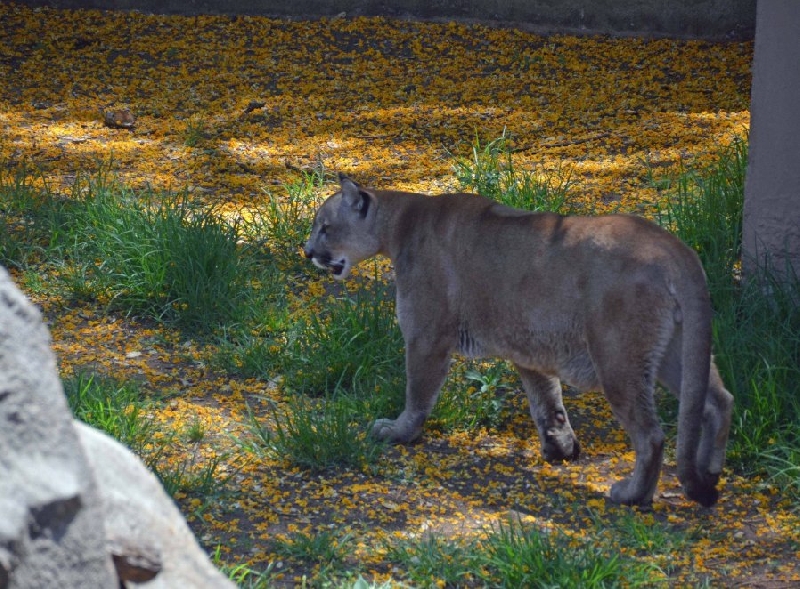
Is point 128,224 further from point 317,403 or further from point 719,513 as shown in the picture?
point 719,513

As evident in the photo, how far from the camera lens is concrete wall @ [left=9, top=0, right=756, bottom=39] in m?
10.3

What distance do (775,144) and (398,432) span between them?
98.3 inches

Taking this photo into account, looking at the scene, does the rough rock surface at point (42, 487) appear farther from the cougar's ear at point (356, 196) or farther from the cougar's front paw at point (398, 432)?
the cougar's ear at point (356, 196)

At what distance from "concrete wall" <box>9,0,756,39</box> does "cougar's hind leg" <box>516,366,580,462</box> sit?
20.4 feet

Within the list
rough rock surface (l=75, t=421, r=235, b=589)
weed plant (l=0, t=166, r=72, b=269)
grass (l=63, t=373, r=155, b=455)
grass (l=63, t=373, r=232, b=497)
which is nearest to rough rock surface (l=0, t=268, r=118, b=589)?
rough rock surface (l=75, t=421, r=235, b=589)

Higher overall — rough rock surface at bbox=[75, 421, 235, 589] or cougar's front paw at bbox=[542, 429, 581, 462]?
rough rock surface at bbox=[75, 421, 235, 589]

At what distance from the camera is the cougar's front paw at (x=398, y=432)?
5.29m

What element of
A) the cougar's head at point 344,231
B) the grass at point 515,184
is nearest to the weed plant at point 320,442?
the cougar's head at point 344,231

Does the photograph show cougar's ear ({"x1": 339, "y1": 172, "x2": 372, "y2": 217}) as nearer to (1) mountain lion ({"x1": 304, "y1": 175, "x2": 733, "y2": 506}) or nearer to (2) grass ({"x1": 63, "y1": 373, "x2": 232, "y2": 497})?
(1) mountain lion ({"x1": 304, "y1": 175, "x2": 733, "y2": 506})

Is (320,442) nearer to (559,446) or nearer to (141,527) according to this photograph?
(559,446)

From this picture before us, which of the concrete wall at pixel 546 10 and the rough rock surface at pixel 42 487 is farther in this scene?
the concrete wall at pixel 546 10

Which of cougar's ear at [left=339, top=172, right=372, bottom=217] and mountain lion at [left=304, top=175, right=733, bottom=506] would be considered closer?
mountain lion at [left=304, top=175, right=733, bottom=506]

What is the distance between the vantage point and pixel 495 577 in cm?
404

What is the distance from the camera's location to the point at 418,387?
5.27m
